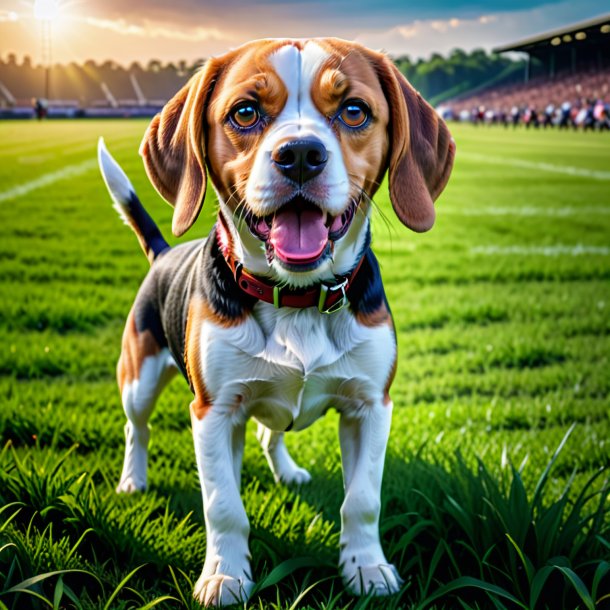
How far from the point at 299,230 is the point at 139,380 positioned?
149 cm

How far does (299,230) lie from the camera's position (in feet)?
9.43

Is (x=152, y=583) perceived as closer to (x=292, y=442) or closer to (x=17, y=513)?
(x=17, y=513)

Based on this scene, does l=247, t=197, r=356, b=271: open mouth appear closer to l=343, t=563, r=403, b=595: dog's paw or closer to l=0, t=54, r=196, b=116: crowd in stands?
l=343, t=563, r=403, b=595: dog's paw

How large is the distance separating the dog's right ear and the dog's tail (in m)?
0.91

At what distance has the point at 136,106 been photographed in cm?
3081

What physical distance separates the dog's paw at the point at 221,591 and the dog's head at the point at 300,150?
1.20 meters

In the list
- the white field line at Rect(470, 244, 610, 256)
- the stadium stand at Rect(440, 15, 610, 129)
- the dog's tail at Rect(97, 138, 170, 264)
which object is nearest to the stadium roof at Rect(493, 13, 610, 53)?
the stadium stand at Rect(440, 15, 610, 129)

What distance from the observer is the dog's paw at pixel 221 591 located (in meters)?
3.15

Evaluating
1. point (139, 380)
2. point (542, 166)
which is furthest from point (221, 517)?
point (542, 166)

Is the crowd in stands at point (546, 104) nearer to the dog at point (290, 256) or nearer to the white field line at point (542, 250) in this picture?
the white field line at point (542, 250)

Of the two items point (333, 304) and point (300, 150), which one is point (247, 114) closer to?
point (300, 150)

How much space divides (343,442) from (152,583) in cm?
99

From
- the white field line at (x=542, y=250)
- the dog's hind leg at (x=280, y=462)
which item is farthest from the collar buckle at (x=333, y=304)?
the white field line at (x=542, y=250)

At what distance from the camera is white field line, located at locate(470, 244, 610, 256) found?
10508 mm
